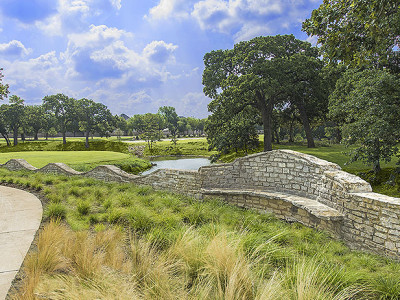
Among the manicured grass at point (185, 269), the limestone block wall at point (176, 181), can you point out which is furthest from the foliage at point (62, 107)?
the manicured grass at point (185, 269)

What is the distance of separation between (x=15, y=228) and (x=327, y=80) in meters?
24.3

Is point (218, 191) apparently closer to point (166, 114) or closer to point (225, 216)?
point (225, 216)

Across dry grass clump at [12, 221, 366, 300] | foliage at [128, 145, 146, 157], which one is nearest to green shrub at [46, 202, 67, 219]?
dry grass clump at [12, 221, 366, 300]

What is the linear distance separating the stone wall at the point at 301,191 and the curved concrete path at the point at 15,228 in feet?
14.4

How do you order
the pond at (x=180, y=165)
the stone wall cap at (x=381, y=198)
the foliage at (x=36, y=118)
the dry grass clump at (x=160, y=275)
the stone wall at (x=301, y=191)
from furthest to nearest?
the foliage at (x=36, y=118)
the pond at (x=180, y=165)
the stone wall at (x=301, y=191)
the stone wall cap at (x=381, y=198)
the dry grass clump at (x=160, y=275)

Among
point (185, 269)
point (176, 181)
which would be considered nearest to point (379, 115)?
point (176, 181)

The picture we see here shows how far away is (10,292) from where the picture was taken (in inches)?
111

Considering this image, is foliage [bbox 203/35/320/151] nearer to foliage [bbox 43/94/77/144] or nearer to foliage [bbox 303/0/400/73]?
foliage [bbox 303/0/400/73]

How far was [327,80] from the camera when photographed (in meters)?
21.5

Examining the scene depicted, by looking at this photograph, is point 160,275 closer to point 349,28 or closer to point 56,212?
point 56,212

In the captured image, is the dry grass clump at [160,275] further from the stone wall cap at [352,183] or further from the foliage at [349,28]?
the foliage at [349,28]

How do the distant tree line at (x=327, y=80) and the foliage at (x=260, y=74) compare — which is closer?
the distant tree line at (x=327, y=80)

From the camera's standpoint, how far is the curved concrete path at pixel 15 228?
3326 millimetres

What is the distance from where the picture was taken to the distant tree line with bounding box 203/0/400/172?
670 cm
